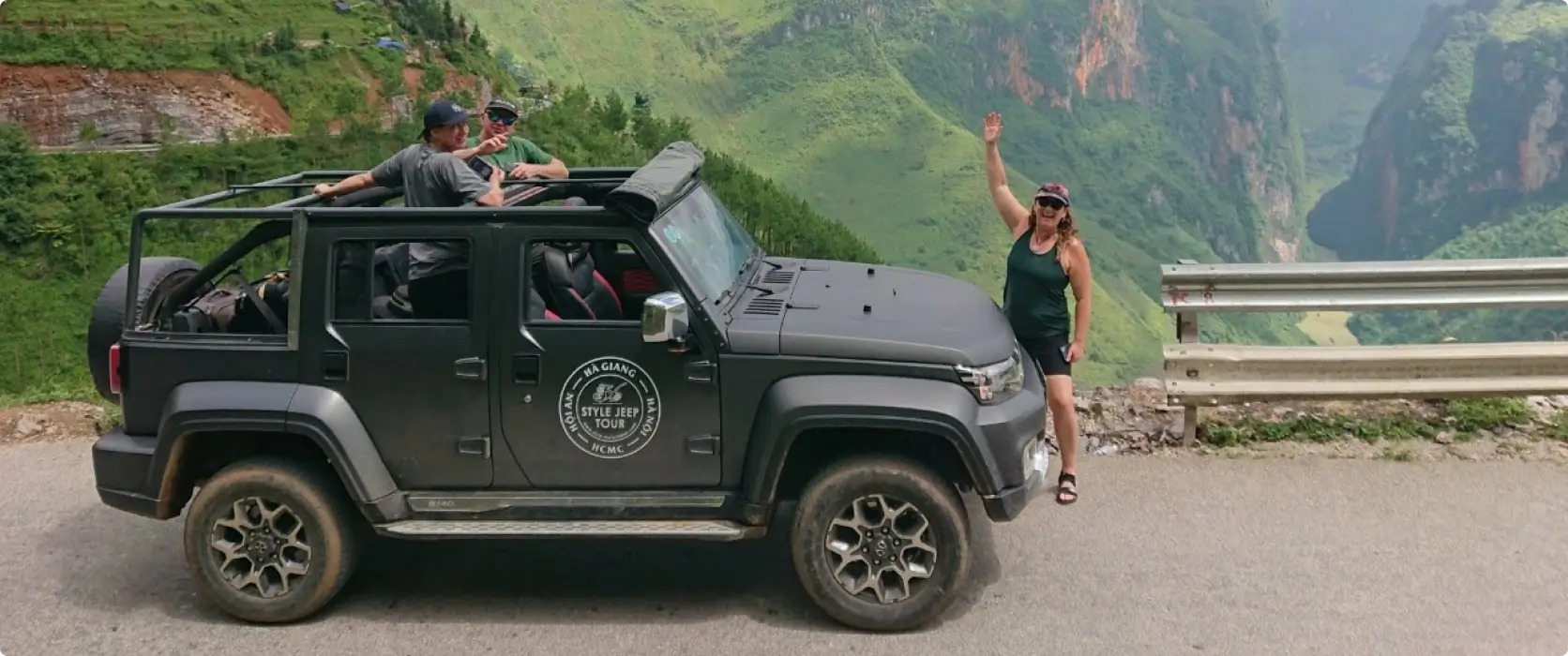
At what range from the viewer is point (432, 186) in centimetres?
625

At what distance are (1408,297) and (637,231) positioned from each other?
4942 millimetres

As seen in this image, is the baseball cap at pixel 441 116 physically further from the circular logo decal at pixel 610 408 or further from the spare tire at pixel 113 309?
the circular logo decal at pixel 610 408

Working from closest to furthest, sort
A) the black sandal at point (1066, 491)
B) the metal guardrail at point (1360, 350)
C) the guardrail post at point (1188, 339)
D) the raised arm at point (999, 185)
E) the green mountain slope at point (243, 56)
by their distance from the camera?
the black sandal at point (1066, 491)
the raised arm at point (999, 185)
the metal guardrail at point (1360, 350)
the guardrail post at point (1188, 339)
the green mountain slope at point (243, 56)

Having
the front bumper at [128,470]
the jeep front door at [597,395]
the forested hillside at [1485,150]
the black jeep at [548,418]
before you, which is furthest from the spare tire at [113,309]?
the forested hillside at [1485,150]

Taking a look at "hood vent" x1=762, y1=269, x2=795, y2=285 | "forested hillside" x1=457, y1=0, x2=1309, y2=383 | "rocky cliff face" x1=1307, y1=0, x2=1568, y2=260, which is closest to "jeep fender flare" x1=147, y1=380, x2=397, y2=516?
"hood vent" x1=762, y1=269, x2=795, y2=285

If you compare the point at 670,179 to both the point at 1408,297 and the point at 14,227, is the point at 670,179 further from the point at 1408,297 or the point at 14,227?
the point at 14,227

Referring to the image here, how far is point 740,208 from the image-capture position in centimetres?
3281

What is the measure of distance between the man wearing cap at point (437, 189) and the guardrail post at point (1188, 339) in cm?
412

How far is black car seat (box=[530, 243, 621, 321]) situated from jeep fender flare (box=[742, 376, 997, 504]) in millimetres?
938

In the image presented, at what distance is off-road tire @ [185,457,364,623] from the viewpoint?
18.8 feet

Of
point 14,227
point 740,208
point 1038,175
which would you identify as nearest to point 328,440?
point 740,208

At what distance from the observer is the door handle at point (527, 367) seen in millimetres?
5594

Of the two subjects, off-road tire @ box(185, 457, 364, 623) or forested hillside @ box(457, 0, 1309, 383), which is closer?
off-road tire @ box(185, 457, 364, 623)

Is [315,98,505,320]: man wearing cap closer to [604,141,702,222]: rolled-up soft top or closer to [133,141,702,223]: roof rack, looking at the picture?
[133,141,702,223]: roof rack
